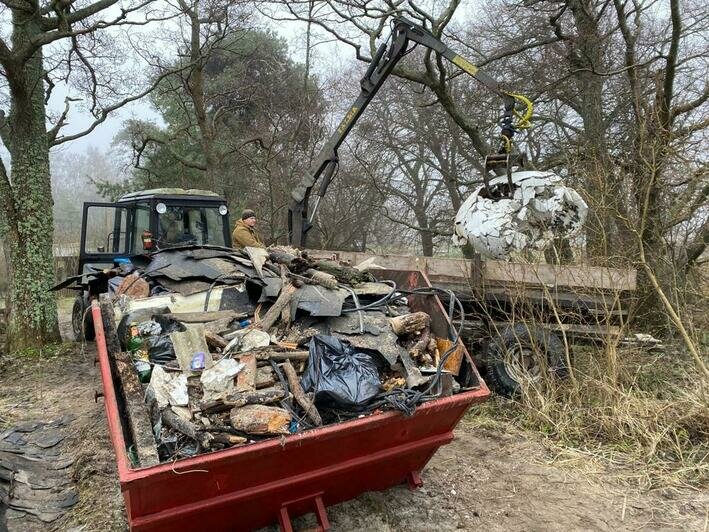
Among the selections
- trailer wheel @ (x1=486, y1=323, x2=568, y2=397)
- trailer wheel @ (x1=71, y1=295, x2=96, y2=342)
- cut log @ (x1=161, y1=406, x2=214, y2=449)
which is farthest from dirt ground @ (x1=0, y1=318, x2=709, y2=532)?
trailer wheel @ (x1=71, y1=295, x2=96, y2=342)

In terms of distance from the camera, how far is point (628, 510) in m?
3.59

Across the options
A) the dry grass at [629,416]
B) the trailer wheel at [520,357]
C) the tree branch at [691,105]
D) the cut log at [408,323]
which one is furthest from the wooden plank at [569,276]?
the tree branch at [691,105]

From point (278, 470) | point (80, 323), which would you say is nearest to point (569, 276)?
point (278, 470)

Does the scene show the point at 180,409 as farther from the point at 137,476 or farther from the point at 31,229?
the point at 31,229

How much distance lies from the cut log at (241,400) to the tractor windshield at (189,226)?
16.0 feet

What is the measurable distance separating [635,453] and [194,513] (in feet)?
11.7

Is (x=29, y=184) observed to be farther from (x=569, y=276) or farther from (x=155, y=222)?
(x=569, y=276)

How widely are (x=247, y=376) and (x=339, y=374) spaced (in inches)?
20.8

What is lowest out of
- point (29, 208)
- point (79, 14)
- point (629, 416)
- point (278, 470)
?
point (629, 416)

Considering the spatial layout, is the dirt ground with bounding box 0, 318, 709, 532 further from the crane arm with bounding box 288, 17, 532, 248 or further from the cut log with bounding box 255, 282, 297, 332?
the crane arm with bounding box 288, 17, 532, 248

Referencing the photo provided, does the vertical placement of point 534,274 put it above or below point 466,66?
below

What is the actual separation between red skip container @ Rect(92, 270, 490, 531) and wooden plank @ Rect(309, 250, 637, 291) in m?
2.14

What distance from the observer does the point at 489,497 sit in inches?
146

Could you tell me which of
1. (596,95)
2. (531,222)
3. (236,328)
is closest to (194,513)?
(236,328)
